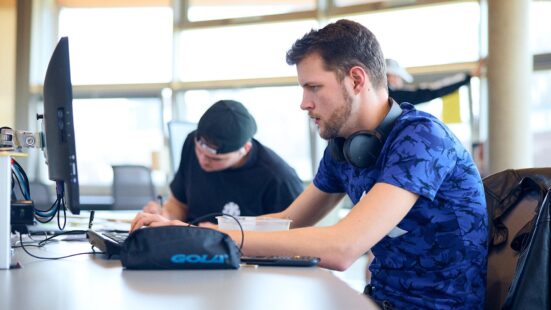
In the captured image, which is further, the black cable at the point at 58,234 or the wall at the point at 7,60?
the wall at the point at 7,60

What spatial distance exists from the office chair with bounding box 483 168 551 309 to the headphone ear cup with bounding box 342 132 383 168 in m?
0.28

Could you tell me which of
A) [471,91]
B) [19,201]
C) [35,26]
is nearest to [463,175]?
[19,201]

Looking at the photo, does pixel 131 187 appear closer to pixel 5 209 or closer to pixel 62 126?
pixel 62 126

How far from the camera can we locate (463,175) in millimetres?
1475

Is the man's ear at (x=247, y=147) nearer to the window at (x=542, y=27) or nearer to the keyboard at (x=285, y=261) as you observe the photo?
the keyboard at (x=285, y=261)

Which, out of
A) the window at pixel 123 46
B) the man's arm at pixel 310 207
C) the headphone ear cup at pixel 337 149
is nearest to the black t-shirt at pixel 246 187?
the man's arm at pixel 310 207

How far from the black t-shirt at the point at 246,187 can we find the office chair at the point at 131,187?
1896mm

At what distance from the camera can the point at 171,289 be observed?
101 cm

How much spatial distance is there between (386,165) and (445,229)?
0.20 meters

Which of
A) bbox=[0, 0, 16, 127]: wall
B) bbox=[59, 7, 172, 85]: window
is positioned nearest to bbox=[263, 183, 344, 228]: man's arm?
bbox=[59, 7, 172, 85]: window

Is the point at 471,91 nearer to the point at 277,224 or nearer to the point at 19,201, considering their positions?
the point at 277,224

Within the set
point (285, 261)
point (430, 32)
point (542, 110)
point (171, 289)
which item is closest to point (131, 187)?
point (430, 32)

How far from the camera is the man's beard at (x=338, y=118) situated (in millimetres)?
1600

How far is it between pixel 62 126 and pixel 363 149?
65 centimetres
